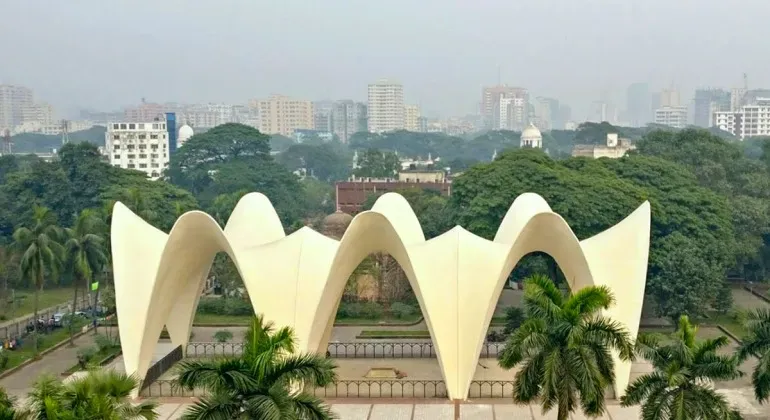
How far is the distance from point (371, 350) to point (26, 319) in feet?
53.7

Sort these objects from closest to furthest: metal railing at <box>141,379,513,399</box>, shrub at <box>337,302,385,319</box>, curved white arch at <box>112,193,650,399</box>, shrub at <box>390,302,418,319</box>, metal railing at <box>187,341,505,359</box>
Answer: curved white arch at <box>112,193,650,399</box> < metal railing at <box>141,379,513,399</box> < metal railing at <box>187,341,505,359</box> < shrub at <box>390,302,418,319</box> < shrub at <box>337,302,385,319</box>

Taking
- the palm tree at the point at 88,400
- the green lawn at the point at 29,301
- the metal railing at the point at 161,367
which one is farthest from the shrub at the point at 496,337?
the green lawn at the point at 29,301

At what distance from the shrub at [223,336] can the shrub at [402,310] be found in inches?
296

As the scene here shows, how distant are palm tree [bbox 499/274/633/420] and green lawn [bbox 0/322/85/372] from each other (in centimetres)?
1878

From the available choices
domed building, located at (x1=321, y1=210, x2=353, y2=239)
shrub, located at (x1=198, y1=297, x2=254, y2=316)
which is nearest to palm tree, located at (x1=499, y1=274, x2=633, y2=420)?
shrub, located at (x1=198, y1=297, x2=254, y2=316)

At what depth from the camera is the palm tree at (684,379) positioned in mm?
14609

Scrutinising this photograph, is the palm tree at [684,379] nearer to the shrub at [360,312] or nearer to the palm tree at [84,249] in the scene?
the shrub at [360,312]

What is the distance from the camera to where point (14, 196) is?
5066 centimetres

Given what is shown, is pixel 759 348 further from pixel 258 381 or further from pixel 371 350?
pixel 371 350

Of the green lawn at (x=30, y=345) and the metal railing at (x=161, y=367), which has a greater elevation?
the metal railing at (x=161, y=367)

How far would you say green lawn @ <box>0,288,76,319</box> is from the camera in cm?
3712

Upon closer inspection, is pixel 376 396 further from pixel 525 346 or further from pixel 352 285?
pixel 352 285

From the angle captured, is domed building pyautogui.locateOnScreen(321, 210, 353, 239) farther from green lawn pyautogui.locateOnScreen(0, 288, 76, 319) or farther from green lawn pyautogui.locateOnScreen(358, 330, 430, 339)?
green lawn pyautogui.locateOnScreen(0, 288, 76, 319)

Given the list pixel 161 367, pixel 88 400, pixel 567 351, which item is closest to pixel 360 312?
pixel 161 367
